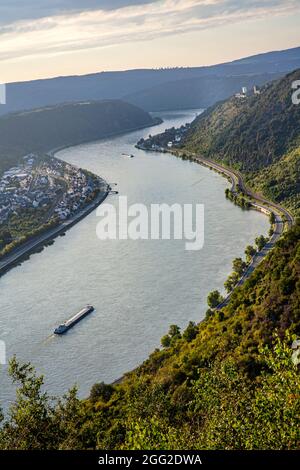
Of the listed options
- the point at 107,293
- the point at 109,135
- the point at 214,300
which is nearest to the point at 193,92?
the point at 109,135

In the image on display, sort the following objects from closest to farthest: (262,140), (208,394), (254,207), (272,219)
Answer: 1. (208,394)
2. (272,219)
3. (254,207)
4. (262,140)

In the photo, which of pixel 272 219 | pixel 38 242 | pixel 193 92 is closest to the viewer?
pixel 272 219

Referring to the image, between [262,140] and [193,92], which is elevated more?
[193,92]

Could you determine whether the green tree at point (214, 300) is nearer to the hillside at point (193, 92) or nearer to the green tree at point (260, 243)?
the green tree at point (260, 243)

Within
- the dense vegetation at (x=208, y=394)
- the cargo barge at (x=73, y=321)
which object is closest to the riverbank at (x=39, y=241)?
the cargo barge at (x=73, y=321)

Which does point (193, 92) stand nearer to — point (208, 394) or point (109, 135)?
point (109, 135)

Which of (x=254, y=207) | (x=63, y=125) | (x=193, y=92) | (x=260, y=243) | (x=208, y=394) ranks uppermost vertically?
(x=193, y=92)

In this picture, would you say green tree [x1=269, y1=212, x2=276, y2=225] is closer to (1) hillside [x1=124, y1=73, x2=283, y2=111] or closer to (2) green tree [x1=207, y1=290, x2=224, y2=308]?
(2) green tree [x1=207, y1=290, x2=224, y2=308]

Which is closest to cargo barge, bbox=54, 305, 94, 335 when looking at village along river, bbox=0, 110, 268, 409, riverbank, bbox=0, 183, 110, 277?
village along river, bbox=0, 110, 268, 409

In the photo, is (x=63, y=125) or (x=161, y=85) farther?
(x=161, y=85)
